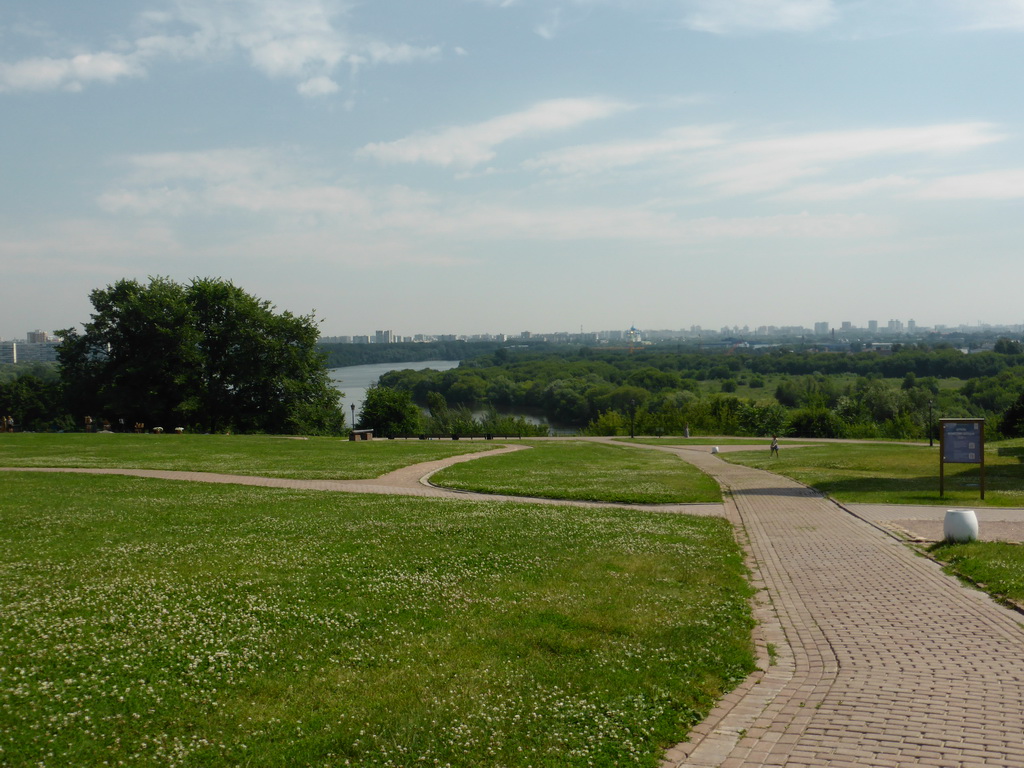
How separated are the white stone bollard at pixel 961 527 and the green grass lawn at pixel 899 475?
6331 mm

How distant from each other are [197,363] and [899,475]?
154 ft

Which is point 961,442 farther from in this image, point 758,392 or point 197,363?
point 758,392

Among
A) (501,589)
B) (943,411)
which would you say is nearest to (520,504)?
(501,589)

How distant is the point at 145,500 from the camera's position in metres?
18.5

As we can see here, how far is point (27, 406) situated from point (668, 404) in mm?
68904

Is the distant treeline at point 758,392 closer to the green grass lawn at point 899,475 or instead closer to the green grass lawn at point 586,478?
the green grass lawn at point 899,475

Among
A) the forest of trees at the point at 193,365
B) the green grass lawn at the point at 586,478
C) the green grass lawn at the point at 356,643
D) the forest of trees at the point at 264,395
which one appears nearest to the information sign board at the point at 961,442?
the green grass lawn at the point at 586,478

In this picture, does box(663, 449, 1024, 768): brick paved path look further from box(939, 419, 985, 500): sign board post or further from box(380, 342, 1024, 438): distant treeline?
box(380, 342, 1024, 438): distant treeline

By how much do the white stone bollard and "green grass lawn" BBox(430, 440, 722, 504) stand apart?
763 centimetres

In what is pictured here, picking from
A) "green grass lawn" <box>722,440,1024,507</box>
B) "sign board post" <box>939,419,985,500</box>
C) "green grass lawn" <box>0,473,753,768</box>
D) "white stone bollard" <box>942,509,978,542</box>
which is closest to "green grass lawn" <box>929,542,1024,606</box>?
"white stone bollard" <box>942,509,978,542</box>

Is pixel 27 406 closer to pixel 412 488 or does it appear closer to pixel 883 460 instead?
pixel 412 488

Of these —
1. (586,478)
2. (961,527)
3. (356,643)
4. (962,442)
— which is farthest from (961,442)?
(356,643)

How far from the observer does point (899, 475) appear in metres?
27.8

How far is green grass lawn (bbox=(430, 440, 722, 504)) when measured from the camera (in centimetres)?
2225
